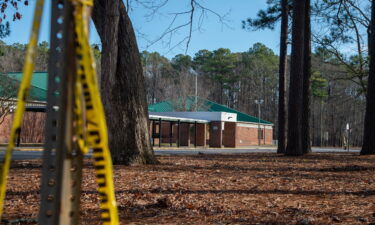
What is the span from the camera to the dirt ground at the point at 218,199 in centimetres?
430

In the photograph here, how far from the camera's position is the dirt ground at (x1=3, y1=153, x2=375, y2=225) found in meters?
4.30

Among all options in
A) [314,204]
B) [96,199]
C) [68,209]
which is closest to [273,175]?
[314,204]

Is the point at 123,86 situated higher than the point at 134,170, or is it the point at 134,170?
the point at 123,86

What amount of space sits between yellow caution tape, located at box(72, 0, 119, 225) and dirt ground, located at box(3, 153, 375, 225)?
109 inches

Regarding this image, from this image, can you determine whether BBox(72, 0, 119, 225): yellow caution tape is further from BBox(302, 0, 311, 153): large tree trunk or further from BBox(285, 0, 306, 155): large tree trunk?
BBox(302, 0, 311, 153): large tree trunk

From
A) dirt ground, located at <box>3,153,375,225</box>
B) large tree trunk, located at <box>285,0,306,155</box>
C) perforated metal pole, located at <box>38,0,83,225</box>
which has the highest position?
large tree trunk, located at <box>285,0,306,155</box>

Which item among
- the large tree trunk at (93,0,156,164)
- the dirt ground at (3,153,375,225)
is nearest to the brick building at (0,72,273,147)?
the large tree trunk at (93,0,156,164)

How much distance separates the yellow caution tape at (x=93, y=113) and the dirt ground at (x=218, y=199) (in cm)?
276

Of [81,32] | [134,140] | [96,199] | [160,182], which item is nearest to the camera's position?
[81,32]

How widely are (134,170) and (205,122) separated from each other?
1283 inches

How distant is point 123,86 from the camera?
31.4ft

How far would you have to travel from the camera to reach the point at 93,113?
1.43 meters

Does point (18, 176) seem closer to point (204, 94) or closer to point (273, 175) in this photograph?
point (273, 175)

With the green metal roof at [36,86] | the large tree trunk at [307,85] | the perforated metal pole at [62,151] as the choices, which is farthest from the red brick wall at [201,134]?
the perforated metal pole at [62,151]
